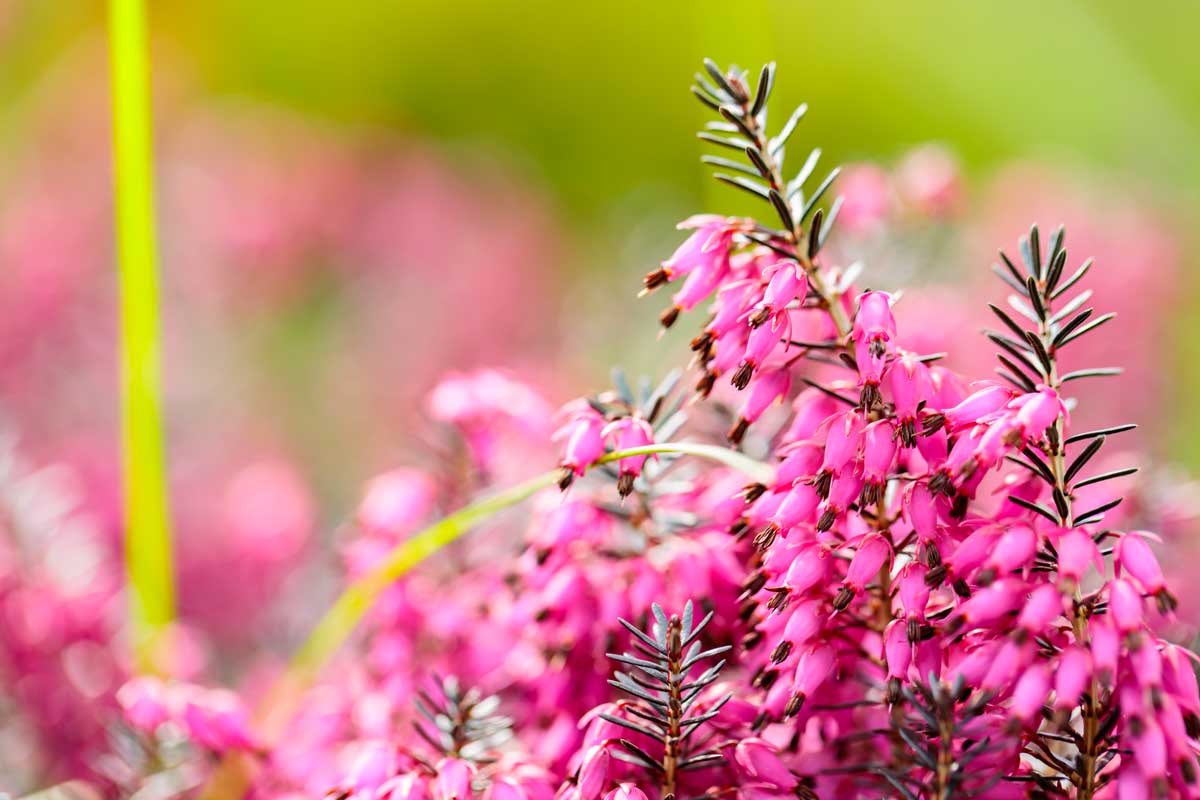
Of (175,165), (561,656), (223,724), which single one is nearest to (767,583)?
(561,656)

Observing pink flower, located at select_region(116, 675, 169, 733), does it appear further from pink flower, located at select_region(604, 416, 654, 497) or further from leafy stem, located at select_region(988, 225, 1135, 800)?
leafy stem, located at select_region(988, 225, 1135, 800)

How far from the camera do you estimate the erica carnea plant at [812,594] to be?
722 millimetres

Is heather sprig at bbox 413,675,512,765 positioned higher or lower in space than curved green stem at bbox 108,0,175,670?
lower

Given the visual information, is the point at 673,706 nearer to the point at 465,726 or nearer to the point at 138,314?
the point at 465,726

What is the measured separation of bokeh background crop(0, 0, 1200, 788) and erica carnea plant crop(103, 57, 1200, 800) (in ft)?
1.06

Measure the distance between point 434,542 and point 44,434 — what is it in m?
1.38

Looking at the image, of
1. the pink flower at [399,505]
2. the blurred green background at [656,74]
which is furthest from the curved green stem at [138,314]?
the blurred green background at [656,74]

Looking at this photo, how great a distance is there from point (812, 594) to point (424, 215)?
96.3 inches

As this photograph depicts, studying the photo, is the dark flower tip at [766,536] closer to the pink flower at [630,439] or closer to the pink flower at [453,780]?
the pink flower at [630,439]

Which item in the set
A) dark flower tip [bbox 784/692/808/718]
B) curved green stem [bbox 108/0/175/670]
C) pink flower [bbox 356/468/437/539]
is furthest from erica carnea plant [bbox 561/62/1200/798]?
curved green stem [bbox 108/0/175/670]

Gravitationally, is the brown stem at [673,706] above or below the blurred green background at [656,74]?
below

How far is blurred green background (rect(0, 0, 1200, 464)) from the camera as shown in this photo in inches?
146

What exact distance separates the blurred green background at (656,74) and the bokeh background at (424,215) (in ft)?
0.05

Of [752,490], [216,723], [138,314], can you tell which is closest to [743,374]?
[752,490]
